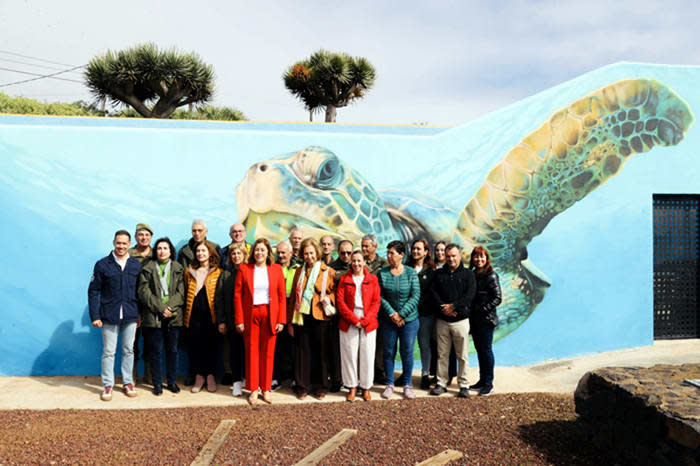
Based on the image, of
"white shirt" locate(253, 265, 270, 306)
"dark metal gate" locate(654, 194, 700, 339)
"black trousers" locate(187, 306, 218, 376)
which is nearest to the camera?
"white shirt" locate(253, 265, 270, 306)

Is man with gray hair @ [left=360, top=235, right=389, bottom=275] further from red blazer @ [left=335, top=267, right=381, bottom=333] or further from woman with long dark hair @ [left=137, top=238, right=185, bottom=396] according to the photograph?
woman with long dark hair @ [left=137, top=238, right=185, bottom=396]

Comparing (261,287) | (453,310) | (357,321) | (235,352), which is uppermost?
(261,287)

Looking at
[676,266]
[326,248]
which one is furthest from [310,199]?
[676,266]

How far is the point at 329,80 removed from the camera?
17562mm

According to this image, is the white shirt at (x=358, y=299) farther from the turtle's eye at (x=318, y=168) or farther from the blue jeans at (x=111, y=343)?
the blue jeans at (x=111, y=343)

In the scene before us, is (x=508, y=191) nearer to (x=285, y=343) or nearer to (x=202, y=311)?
(x=285, y=343)

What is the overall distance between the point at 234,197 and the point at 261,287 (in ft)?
5.22

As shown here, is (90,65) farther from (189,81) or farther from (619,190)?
(619,190)

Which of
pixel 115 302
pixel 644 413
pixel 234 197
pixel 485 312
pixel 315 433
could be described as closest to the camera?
pixel 644 413

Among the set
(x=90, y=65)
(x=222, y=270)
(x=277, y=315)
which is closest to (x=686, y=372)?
(x=277, y=315)

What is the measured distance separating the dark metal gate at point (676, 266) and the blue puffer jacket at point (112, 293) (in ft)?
22.3

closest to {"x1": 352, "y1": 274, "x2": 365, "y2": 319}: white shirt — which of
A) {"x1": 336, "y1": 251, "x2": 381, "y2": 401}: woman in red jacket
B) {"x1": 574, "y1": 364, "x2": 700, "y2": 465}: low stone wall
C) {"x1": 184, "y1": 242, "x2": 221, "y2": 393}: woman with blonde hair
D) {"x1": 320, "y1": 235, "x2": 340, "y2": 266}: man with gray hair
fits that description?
{"x1": 336, "y1": 251, "x2": 381, "y2": 401}: woman in red jacket

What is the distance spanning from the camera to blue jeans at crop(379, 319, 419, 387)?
209 inches

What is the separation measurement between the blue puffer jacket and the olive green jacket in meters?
0.10
